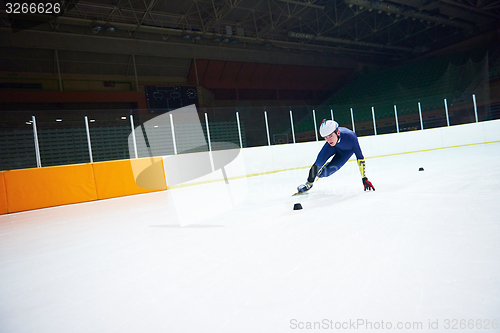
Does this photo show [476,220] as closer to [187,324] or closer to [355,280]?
[355,280]

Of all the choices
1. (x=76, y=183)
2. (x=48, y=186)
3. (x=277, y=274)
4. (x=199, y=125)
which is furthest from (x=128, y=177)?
(x=277, y=274)

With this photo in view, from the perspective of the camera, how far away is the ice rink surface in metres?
1.29

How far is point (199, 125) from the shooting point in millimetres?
11055

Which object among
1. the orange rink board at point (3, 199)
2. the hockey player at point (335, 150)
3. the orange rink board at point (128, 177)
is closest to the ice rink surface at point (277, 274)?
the hockey player at point (335, 150)

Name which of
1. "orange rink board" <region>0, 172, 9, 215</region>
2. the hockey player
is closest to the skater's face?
the hockey player

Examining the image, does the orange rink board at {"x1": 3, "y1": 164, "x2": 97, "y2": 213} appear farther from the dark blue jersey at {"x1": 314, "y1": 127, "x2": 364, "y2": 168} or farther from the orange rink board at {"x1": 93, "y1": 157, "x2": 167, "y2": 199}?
the dark blue jersey at {"x1": 314, "y1": 127, "x2": 364, "y2": 168}

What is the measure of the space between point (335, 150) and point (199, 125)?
6.73m

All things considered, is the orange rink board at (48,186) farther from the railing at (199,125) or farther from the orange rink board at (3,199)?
the railing at (199,125)

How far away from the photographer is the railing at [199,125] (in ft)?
26.6

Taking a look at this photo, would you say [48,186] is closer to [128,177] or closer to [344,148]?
[128,177]

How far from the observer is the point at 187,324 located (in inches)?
51.5

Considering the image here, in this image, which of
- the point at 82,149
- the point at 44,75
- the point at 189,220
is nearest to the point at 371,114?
the point at 82,149

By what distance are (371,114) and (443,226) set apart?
1289cm

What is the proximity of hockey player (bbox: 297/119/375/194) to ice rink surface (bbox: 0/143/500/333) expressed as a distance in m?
1.40
